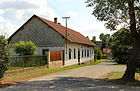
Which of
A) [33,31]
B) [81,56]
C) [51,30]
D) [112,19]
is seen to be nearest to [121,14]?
[112,19]

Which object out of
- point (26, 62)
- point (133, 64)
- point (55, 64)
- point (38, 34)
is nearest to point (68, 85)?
point (133, 64)

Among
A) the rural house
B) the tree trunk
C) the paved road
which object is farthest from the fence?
the tree trunk

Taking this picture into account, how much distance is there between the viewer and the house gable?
25578mm

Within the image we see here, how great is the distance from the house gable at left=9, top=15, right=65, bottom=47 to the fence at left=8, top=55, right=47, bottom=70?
20.3 ft

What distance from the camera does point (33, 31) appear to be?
88.6 feet

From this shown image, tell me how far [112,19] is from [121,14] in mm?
687

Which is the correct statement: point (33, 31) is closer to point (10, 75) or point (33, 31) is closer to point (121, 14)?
point (10, 75)

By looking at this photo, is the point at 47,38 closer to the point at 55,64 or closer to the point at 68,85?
the point at 55,64

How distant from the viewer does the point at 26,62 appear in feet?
55.7

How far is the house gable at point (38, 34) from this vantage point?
2558cm

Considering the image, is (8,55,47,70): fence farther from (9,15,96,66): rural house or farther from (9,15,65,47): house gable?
(9,15,65,47): house gable

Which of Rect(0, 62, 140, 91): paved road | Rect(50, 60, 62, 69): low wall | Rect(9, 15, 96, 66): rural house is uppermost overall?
Rect(9, 15, 96, 66): rural house

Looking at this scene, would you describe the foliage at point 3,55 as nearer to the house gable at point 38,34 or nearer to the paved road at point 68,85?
the paved road at point 68,85

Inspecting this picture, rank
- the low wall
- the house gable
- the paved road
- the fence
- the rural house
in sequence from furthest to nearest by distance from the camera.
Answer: the house gable
the rural house
the low wall
the fence
the paved road
